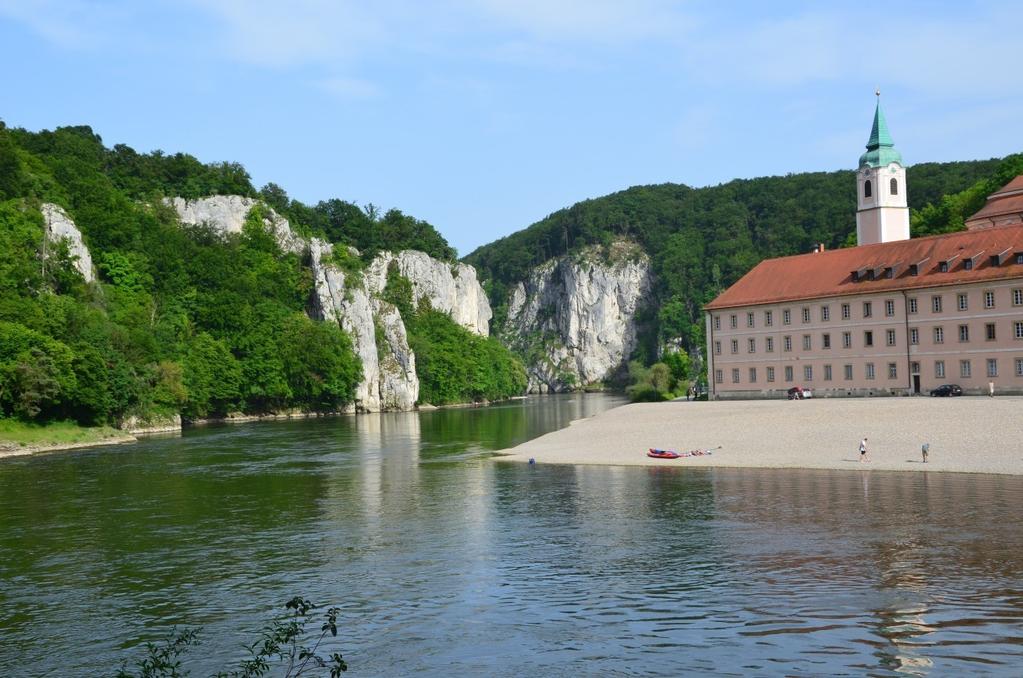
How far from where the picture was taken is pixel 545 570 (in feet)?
79.0

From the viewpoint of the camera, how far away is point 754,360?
80.1 meters

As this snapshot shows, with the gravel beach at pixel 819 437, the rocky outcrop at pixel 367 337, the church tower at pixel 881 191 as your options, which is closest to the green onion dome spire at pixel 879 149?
the church tower at pixel 881 191

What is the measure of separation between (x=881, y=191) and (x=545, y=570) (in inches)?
2978

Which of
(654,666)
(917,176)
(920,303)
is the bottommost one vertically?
(654,666)

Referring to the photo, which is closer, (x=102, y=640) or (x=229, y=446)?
(x=102, y=640)

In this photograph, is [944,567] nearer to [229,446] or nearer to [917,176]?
[229,446]

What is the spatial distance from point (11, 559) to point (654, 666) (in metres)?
19.4

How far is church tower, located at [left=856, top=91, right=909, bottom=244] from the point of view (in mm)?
89250

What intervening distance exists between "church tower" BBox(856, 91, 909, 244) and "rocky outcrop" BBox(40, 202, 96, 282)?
7143 centimetres

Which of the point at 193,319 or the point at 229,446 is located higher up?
the point at 193,319

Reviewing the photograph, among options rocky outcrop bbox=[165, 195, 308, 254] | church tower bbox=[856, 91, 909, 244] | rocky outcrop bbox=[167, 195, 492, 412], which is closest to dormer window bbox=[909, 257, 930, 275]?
church tower bbox=[856, 91, 909, 244]

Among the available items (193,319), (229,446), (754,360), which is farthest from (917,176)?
(229,446)

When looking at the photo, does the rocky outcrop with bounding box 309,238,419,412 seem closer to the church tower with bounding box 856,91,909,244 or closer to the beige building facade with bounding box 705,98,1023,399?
the beige building facade with bounding box 705,98,1023,399

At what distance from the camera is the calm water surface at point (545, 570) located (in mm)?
17516
